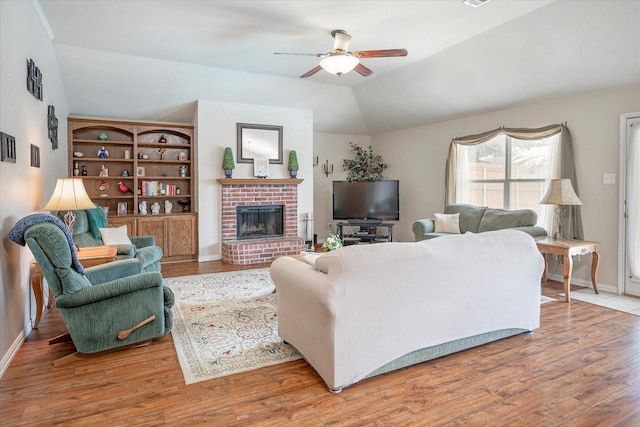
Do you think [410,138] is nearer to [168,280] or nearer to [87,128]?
[168,280]

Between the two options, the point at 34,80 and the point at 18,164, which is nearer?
the point at 18,164

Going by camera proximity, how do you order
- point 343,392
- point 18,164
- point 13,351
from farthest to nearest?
1. point 18,164
2. point 13,351
3. point 343,392

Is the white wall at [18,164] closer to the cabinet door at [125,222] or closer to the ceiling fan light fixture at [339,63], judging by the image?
the cabinet door at [125,222]

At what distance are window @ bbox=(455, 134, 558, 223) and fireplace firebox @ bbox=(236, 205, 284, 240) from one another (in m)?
3.25

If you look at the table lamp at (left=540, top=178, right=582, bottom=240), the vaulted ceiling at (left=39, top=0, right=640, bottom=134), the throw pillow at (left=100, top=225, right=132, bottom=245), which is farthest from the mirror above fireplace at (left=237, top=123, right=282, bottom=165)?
the table lamp at (left=540, top=178, right=582, bottom=240)

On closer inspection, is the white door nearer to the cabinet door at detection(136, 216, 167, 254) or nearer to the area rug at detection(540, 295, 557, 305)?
the area rug at detection(540, 295, 557, 305)

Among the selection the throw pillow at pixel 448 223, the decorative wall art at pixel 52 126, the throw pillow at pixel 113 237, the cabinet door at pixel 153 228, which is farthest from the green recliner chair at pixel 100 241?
the throw pillow at pixel 448 223

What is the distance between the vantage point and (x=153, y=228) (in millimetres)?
6109

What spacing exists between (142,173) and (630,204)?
23.2ft

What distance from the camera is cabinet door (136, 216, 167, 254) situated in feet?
19.8

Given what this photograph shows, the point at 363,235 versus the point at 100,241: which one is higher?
the point at 100,241

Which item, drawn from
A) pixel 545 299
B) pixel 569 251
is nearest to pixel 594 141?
pixel 569 251

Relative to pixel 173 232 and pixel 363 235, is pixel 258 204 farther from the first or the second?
pixel 363 235

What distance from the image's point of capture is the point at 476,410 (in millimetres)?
2123
